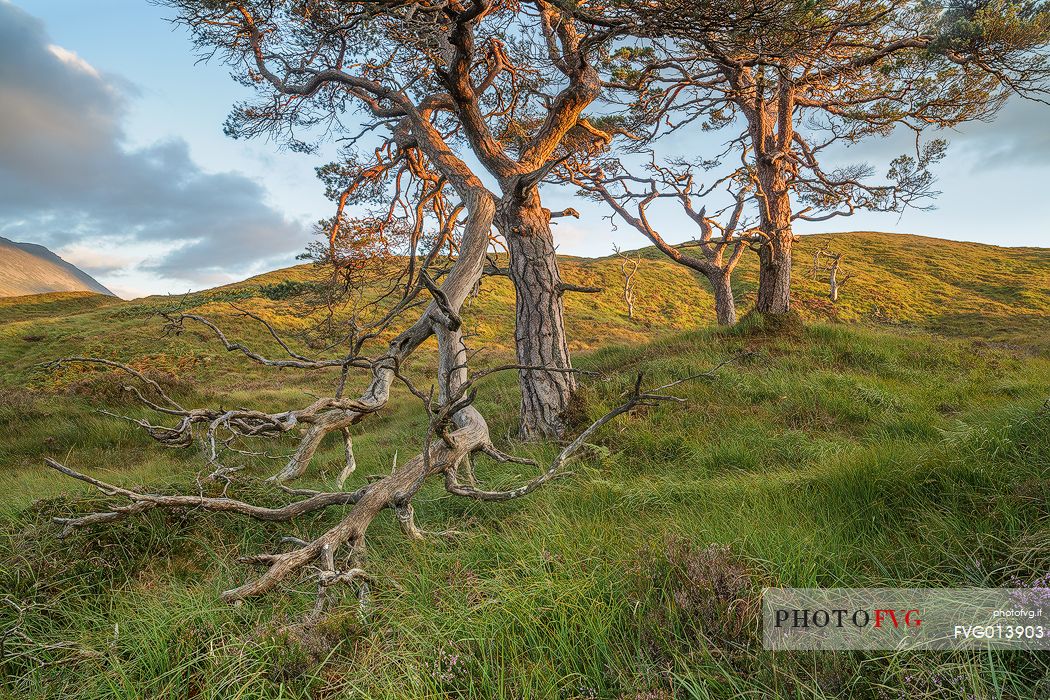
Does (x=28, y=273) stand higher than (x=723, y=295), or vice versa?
(x=28, y=273)

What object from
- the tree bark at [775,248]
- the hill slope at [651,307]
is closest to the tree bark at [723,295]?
the tree bark at [775,248]

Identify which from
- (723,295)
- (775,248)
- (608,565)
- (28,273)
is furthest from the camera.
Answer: (28,273)

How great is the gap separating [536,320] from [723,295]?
9168mm

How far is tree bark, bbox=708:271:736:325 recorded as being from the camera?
44.0 ft

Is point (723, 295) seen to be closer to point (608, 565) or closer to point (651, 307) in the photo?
point (608, 565)

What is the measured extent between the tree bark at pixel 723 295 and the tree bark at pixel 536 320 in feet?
27.4

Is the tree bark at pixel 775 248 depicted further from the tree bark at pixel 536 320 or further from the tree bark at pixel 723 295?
the tree bark at pixel 536 320

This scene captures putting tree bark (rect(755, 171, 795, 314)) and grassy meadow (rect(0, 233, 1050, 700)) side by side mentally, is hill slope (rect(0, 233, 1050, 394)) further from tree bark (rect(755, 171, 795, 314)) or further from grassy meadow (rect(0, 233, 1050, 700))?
tree bark (rect(755, 171, 795, 314))

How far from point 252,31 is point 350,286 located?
411 cm

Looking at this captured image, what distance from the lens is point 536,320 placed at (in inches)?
259

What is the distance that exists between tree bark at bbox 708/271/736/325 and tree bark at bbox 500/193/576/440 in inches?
329

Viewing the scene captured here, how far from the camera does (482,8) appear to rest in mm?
5160

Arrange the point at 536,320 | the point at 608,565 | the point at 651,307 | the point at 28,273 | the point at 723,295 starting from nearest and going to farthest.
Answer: the point at 608,565 < the point at 536,320 < the point at 723,295 < the point at 651,307 < the point at 28,273

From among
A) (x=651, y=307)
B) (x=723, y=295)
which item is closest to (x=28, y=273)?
(x=651, y=307)
